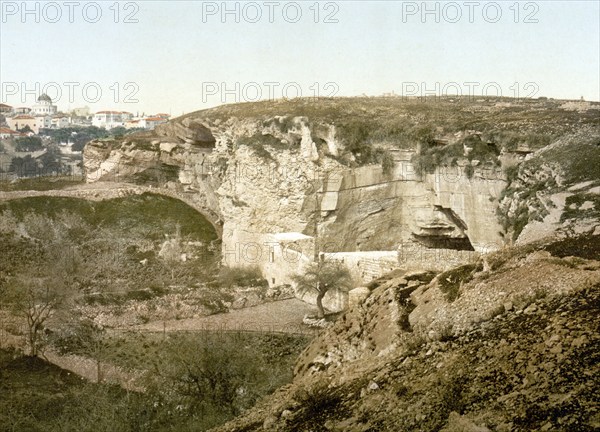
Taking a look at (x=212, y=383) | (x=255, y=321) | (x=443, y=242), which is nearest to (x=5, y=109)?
(x=443, y=242)

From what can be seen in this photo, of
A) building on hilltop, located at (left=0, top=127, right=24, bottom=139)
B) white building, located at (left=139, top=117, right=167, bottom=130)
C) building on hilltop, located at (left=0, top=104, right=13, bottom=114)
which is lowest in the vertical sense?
building on hilltop, located at (left=0, top=127, right=24, bottom=139)

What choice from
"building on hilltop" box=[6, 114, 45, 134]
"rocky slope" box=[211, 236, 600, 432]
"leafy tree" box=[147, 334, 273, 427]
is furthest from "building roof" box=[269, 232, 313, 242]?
"building on hilltop" box=[6, 114, 45, 134]

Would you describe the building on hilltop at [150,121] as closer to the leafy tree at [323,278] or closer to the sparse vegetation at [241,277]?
the sparse vegetation at [241,277]

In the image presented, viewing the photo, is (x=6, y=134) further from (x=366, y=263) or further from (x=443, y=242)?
(x=366, y=263)

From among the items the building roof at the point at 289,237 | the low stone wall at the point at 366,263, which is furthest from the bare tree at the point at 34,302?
the low stone wall at the point at 366,263

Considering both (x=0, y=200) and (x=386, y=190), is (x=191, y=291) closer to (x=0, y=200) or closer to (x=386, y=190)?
(x=386, y=190)

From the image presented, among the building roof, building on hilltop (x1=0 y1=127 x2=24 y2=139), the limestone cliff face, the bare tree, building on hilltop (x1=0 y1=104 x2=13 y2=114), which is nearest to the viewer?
the bare tree

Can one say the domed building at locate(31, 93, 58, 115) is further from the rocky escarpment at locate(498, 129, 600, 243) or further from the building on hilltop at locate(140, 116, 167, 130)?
the rocky escarpment at locate(498, 129, 600, 243)

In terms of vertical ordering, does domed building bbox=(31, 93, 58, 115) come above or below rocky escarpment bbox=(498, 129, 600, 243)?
above
